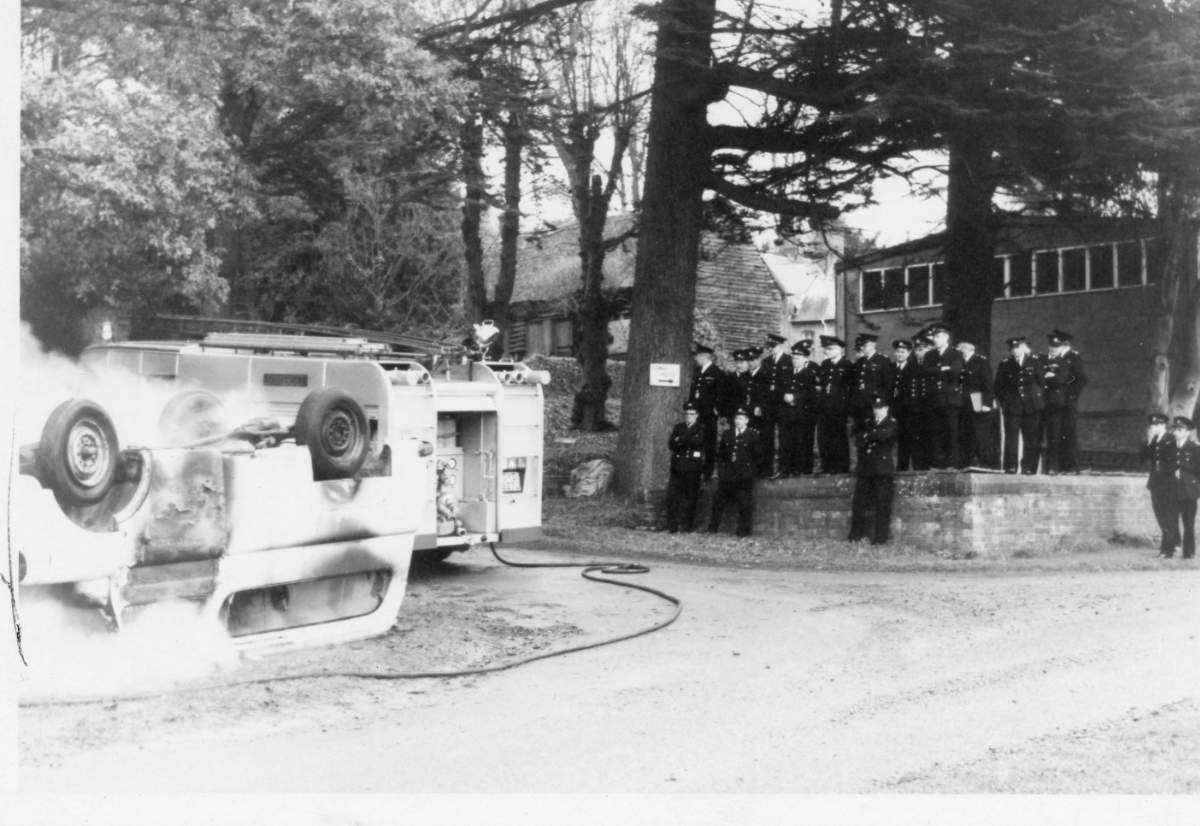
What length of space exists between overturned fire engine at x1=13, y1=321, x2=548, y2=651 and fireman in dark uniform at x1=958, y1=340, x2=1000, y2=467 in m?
5.37

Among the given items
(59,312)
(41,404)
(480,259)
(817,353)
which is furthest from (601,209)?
(41,404)

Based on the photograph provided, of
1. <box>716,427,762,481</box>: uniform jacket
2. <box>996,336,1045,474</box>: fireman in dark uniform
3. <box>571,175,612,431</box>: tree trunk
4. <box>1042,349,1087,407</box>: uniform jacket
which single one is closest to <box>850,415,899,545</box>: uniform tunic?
<box>716,427,762,481</box>: uniform jacket

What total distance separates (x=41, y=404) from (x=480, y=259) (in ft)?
74.1

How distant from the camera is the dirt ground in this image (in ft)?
24.2

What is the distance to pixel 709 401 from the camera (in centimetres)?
2006

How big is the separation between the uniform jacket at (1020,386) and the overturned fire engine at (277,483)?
21.4 ft

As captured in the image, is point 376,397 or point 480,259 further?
point 480,259

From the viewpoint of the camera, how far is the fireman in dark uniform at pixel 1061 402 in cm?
1862

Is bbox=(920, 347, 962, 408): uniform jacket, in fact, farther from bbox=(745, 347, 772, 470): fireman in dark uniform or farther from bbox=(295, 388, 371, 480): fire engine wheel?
bbox=(295, 388, 371, 480): fire engine wheel

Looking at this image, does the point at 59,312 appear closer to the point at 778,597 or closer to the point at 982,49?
the point at 778,597

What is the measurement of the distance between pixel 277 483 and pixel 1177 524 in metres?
10.9

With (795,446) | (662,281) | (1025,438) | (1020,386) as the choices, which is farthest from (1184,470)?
(662,281)

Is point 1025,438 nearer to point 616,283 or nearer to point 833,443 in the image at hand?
point 833,443

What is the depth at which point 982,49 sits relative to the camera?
16938 millimetres
